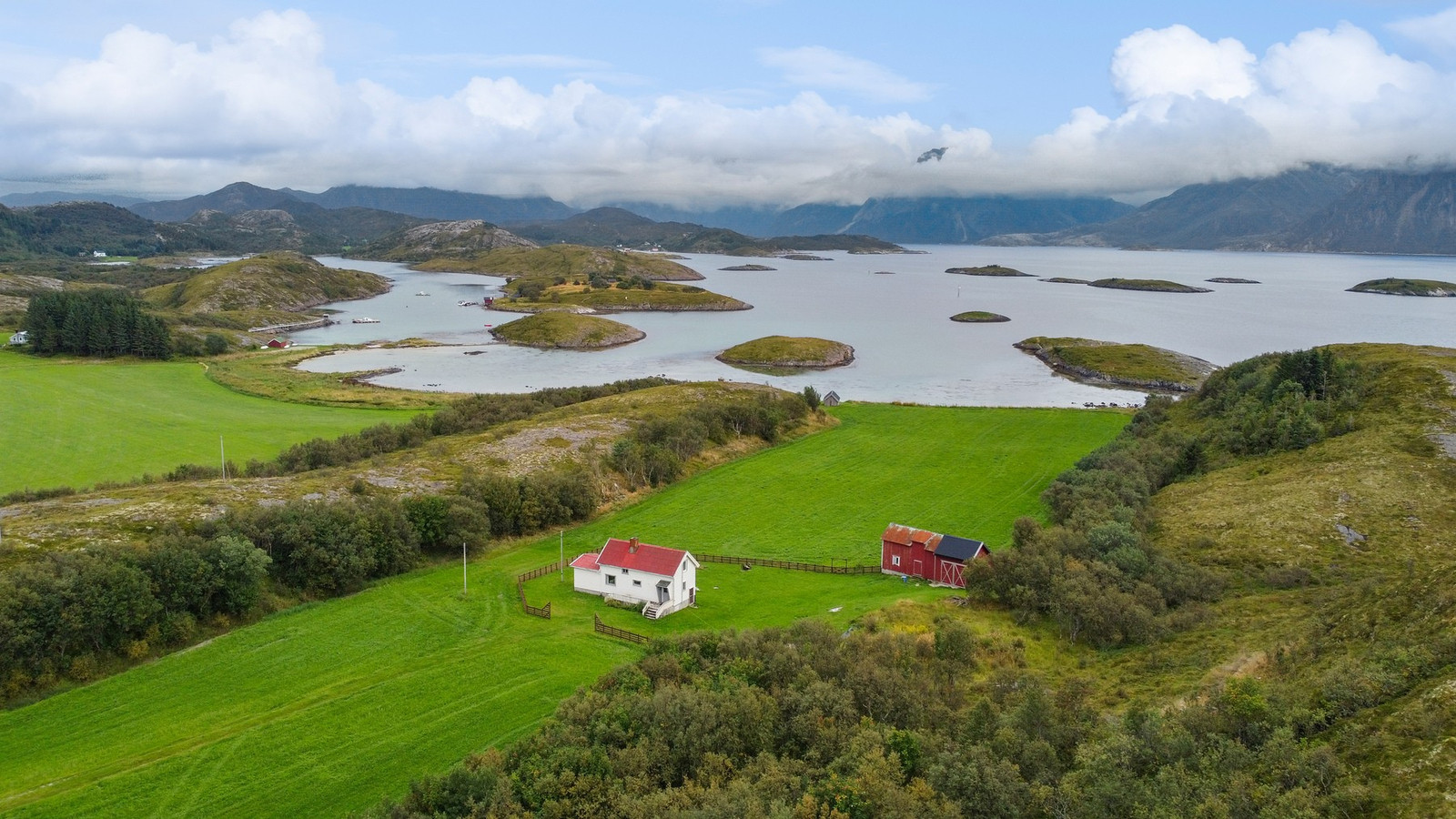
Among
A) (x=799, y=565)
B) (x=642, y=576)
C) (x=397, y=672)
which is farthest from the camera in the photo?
(x=799, y=565)

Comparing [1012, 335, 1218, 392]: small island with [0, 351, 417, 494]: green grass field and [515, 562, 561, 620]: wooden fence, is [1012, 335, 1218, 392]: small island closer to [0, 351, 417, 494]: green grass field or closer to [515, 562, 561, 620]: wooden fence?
[515, 562, 561, 620]: wooden fence

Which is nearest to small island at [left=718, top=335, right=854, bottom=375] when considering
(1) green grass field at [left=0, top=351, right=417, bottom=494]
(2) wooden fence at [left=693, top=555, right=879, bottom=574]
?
(1) green grass field at [left=0, top=351, right=417, bottom=494]

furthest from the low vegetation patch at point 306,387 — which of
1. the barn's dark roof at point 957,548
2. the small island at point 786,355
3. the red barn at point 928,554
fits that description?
the barn's dark roof at point 957,548

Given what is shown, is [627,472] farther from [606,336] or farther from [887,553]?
[606,336]

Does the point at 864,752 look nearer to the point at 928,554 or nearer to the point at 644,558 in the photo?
the point at 644,558

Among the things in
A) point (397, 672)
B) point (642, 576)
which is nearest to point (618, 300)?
point (642, 576)
